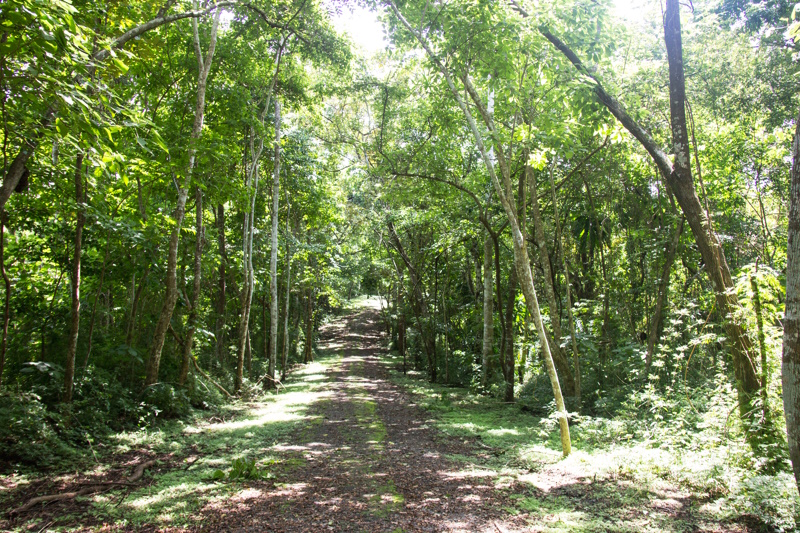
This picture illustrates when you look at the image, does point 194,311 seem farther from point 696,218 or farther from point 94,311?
point 696,218

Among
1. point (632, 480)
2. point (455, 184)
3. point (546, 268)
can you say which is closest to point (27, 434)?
point (632, 480)

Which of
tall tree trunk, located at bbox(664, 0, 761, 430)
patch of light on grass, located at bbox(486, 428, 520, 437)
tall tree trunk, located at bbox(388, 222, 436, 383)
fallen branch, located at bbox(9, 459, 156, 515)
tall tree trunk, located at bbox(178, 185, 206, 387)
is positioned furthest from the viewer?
tall tree trunk, located at bbox(388, 222, 436, 383)

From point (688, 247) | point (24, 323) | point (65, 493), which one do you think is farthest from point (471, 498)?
point (688, 247)

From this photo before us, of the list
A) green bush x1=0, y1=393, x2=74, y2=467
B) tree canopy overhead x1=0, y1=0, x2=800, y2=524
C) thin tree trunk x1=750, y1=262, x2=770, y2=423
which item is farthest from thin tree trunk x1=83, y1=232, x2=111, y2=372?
thin tree trunk x1=750, y1=262, x2=770, y2=423

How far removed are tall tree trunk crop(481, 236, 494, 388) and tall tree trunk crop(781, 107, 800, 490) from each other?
996 centimetres

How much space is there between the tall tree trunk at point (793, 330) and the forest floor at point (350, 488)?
129 centimetres

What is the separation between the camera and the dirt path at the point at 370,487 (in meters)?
4.31

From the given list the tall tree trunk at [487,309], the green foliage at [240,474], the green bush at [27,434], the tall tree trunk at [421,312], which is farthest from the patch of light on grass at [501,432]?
the tall tree trunk at [421,312]

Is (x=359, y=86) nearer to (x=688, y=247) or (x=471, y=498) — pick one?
(x=688, y=247)

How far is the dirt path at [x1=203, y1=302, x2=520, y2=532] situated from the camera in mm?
4312

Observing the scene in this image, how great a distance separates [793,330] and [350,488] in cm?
453

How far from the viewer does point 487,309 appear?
13680 mm

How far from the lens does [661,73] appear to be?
11.0 metres

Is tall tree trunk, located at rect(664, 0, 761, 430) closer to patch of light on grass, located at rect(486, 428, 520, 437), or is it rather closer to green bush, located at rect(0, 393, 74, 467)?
patch of light on grass, located at rect(486, 428, 520, 437)
